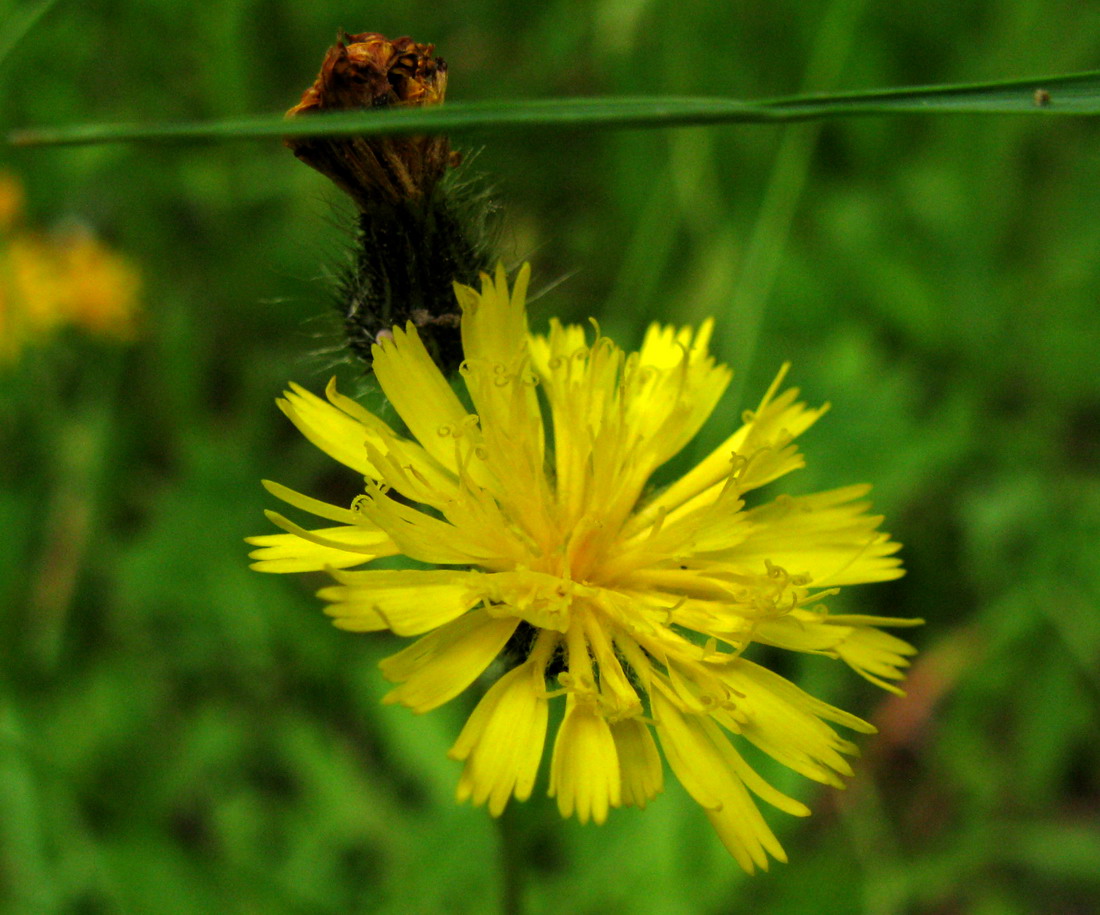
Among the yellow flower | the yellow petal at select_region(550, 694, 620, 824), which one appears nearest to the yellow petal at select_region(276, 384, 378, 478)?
the yellow flower

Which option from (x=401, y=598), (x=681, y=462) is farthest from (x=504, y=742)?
(x=681, y=462)

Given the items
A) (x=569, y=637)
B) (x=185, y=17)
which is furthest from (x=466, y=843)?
(x=185, y=17)

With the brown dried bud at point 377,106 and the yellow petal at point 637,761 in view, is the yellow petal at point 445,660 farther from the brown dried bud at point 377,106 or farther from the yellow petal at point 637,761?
the brown dried bud at point 377,106

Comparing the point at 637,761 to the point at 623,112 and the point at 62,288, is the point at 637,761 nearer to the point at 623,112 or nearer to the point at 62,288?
the point at 623,112

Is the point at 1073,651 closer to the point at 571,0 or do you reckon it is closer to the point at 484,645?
the point at 484,645

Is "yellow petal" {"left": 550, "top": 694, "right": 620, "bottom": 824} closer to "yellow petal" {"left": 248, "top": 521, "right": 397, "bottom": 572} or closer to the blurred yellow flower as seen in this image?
"yellow petal" {"left": 248, "top": 521, "right": 397, "bottom": 572}
